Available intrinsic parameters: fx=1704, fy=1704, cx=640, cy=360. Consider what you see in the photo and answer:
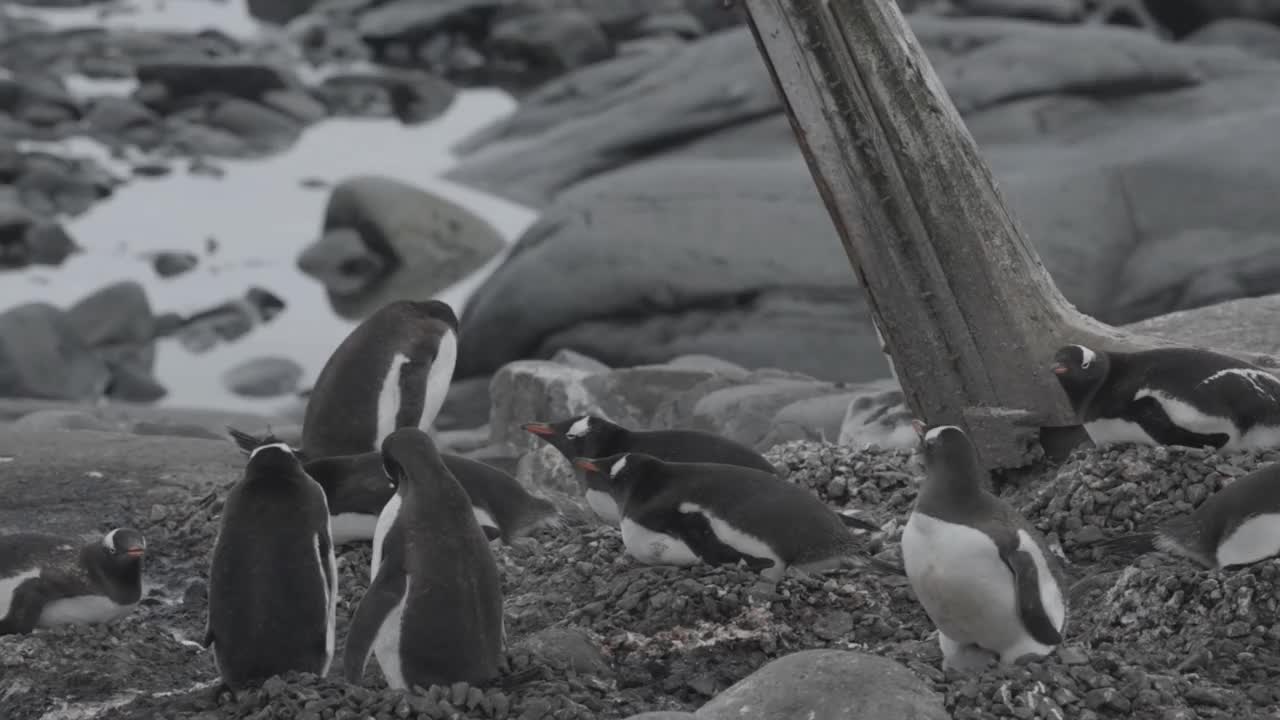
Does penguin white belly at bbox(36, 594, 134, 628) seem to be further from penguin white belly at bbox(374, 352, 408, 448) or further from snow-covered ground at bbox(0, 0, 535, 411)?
snow-covered ground at bbox(0, 0, 535, 411)

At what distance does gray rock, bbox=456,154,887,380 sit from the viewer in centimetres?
1324

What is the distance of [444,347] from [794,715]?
11.3 ft

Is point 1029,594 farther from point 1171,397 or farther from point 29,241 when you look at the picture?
point 29,241

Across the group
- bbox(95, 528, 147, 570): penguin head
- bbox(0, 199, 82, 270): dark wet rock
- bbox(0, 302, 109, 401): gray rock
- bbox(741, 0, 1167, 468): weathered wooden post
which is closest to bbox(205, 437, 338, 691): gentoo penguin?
bbox(95, 528, 147, 570): penguin head

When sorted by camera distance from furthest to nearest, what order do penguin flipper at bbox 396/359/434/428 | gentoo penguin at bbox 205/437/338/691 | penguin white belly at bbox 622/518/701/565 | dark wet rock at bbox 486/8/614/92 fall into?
dark wet rock at bbox 486/8/614/92, penguin flipper at bbox 396/359/434/428, penguin white belly at bbox 622/518/701/565, gentoo penguin at bbox 205/437/338/691

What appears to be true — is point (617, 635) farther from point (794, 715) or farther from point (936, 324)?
point (936, 324)

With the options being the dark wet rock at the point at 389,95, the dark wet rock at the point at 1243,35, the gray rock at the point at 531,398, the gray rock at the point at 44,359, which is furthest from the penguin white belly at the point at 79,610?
the dark wet rock at the point at 1243,35

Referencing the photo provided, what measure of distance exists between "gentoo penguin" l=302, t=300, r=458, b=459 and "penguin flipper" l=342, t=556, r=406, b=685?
7.46 feet

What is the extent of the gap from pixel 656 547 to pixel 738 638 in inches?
19.3

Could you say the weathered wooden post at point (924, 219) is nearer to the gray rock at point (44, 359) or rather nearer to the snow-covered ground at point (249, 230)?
the snow-covered ground at point (249, 230)

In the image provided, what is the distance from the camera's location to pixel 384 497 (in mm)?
5812

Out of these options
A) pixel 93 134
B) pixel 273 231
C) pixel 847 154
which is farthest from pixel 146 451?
pixel 93 134

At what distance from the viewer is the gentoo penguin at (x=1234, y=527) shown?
459 cm

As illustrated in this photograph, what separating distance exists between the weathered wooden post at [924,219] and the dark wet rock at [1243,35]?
18.3 m
